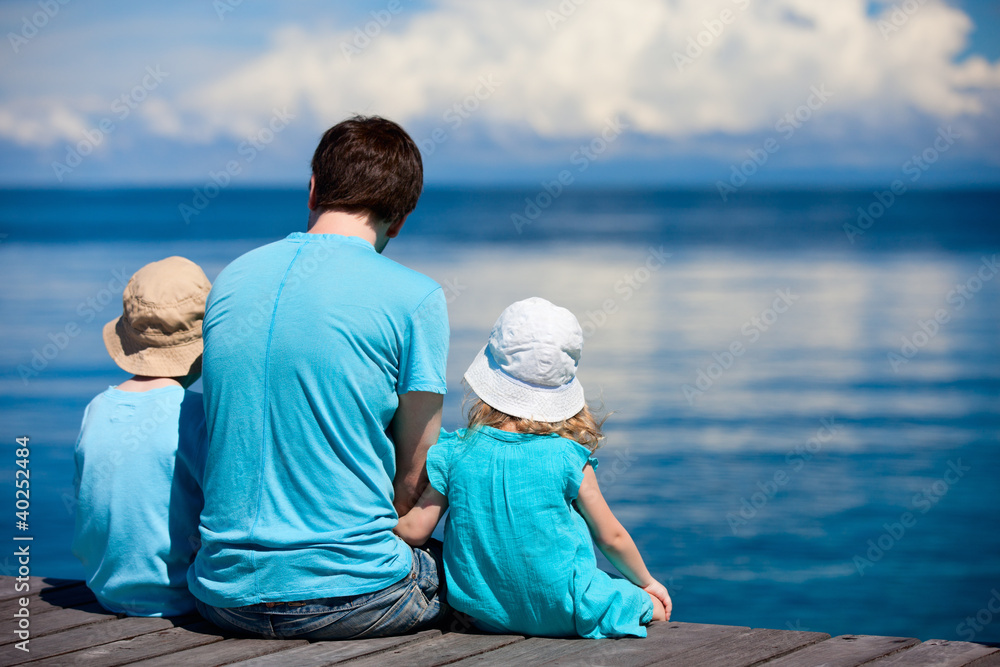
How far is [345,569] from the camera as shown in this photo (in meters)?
2.41

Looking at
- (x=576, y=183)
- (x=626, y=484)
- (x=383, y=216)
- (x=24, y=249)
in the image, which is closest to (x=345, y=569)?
(x=383, y=216)

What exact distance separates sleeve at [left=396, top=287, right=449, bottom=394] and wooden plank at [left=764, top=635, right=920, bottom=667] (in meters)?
1.15

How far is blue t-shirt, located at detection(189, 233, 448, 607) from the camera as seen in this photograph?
2359 mm

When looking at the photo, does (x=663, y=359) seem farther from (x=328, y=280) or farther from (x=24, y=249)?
(x=24, y=249)

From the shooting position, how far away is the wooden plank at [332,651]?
2.43 m

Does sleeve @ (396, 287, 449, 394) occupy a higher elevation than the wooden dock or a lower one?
higher

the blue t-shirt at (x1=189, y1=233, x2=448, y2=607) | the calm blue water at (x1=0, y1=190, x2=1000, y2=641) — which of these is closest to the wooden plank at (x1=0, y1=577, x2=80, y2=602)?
the blue t-shirt at (x1=189, y1=233, x2=448, y2=607)

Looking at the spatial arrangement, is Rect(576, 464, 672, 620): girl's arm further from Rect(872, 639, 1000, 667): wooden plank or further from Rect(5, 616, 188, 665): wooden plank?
Rect(5, 616, 188, 665): wooden plank

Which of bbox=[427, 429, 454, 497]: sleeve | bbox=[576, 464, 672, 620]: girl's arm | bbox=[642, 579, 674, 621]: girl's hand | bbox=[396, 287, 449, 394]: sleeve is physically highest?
bbox=[396, 287, 449, 394]: sleeve

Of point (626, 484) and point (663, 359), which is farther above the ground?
point (663, 359)

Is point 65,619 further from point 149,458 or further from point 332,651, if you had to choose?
point 332,651

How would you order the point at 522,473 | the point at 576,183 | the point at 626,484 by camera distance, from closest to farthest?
the point at 522,473 → the point at 626,484 → the point at 576,183

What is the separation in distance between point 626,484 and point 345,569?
5847 mm

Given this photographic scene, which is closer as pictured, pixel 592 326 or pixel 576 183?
pixel 592 326
